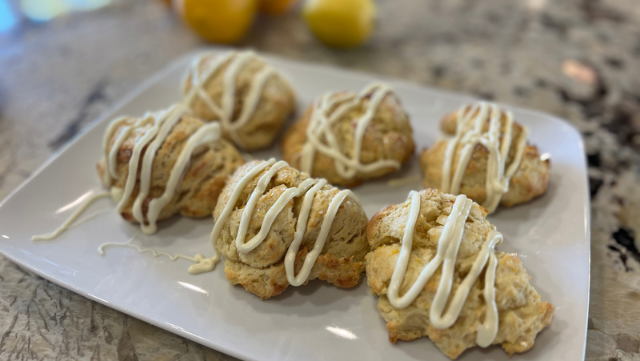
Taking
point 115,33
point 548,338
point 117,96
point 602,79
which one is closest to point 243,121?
point 117,96

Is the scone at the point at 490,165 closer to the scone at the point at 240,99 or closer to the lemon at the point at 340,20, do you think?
the scone at the point at 240,99

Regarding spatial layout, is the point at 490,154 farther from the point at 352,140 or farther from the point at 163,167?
the point at 163,167

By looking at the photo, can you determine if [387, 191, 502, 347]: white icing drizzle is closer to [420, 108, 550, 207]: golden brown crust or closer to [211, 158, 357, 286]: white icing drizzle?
[211, 158, 357, 286]: white icing drizzle

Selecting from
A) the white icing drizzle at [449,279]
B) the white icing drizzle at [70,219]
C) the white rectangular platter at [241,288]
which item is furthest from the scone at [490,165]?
the white icing drizzle at [70,219]

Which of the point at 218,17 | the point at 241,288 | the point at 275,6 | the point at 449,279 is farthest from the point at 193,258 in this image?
the point at 275,6

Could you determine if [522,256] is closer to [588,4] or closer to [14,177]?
[14,177]
